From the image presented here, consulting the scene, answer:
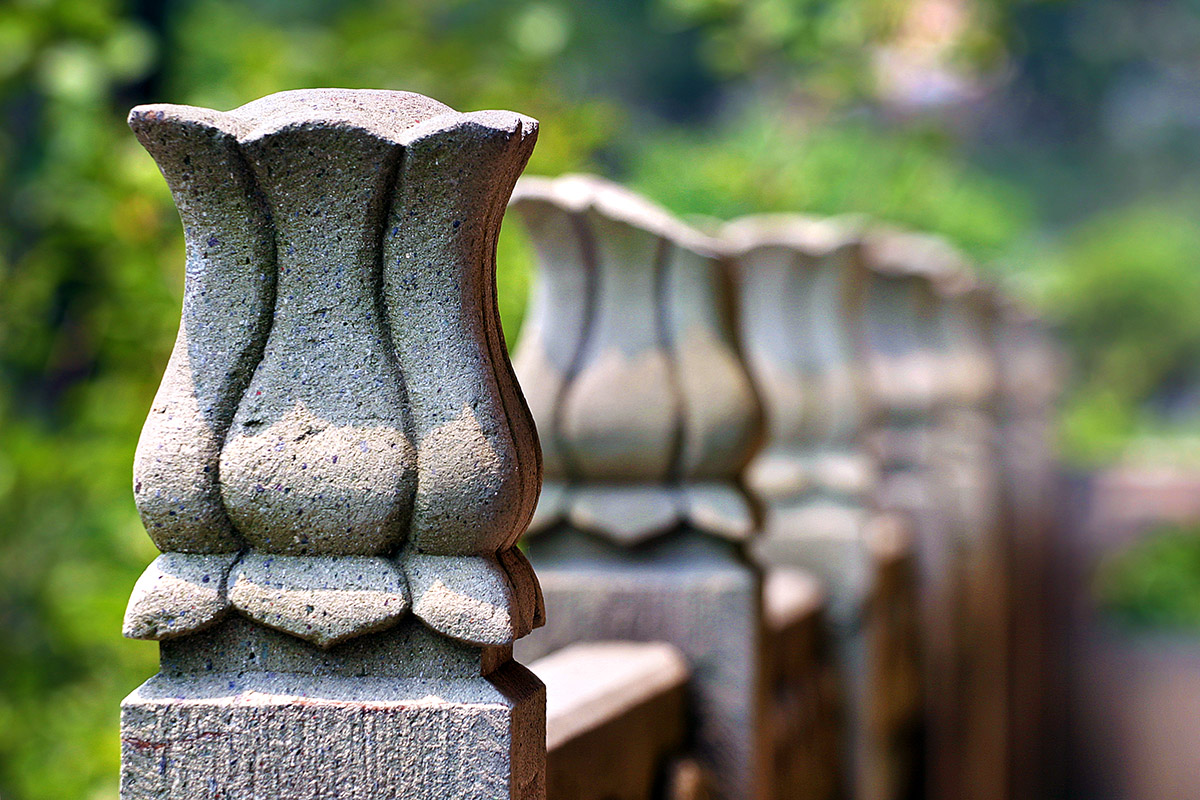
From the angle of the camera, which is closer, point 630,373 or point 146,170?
point 630,373

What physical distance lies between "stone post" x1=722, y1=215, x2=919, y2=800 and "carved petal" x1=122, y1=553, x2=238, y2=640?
8.99 ft

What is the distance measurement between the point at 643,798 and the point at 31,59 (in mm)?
3657

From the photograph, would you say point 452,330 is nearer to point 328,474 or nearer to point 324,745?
point 328,474

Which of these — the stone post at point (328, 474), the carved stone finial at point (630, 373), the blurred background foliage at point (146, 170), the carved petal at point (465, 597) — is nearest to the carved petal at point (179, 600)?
the stone post at point (328, 474)

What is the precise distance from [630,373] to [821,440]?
167 centimetres

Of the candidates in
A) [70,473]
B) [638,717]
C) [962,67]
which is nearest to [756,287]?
[638,717]

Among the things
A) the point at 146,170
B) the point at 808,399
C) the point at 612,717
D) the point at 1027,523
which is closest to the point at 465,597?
the point at 612,717

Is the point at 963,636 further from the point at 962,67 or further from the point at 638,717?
the point at 638,717

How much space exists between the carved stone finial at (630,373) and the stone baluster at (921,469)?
2.64 meters

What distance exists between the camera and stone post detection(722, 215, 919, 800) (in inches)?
172

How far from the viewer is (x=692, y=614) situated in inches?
117

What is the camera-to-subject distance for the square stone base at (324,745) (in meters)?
1.66

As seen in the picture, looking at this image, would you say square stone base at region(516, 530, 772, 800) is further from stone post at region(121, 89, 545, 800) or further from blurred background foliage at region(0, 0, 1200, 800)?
blurred background foliage at region(0, 0, 1200, 800)

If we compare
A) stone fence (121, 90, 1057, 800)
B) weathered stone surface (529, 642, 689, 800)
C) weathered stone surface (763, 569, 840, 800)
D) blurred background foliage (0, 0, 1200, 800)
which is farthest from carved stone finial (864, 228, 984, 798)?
weathered stone surface (529, 642, 689, 800)
